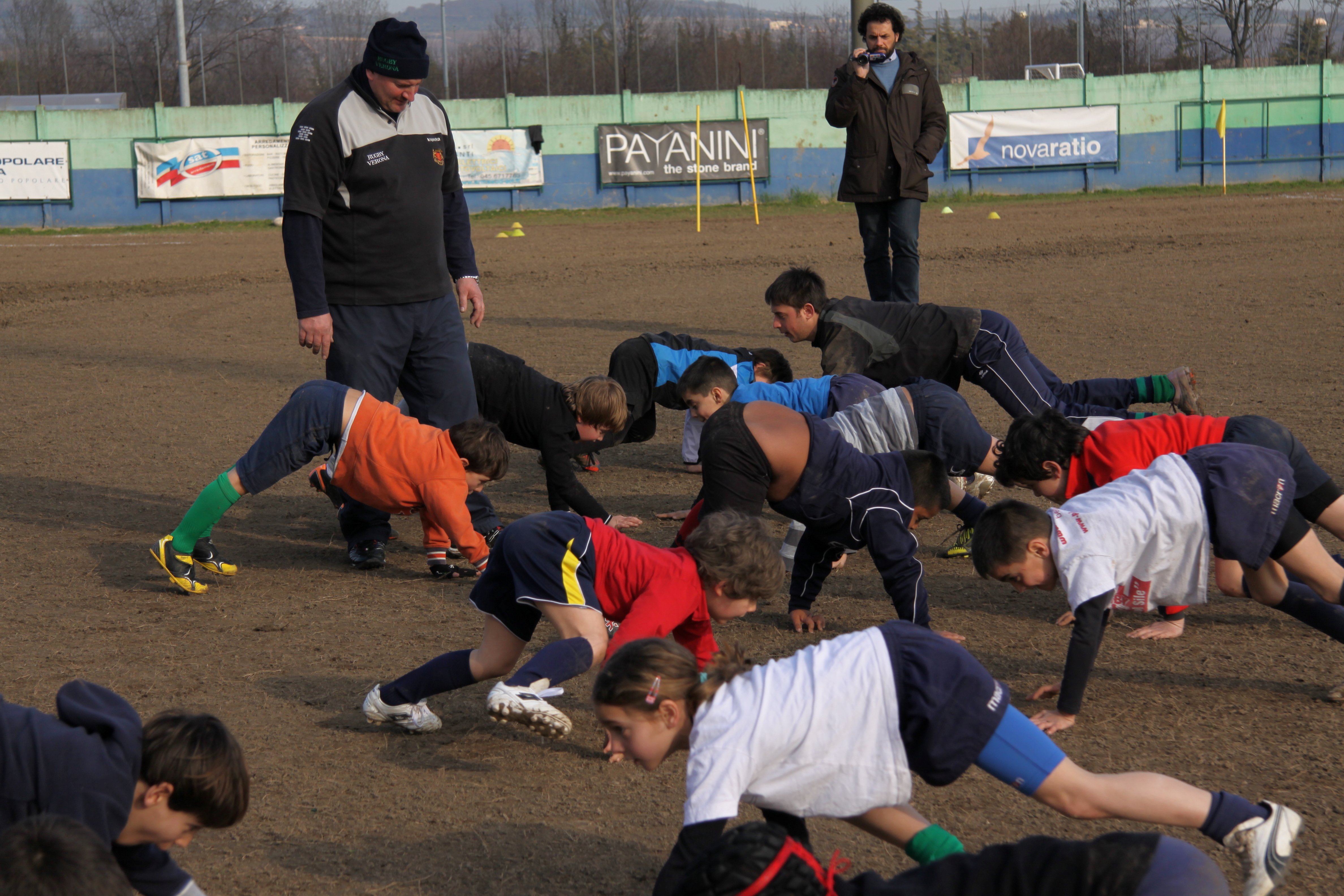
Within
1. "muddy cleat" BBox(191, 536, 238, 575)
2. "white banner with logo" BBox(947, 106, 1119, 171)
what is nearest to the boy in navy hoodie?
"muddy cleat" BBox(191, 536, 238, 575)

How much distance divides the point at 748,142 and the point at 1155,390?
20.1 metres

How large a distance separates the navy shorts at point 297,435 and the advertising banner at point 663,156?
2406cm

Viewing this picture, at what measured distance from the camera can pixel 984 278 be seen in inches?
566

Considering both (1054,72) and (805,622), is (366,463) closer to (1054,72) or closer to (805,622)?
(805,622)

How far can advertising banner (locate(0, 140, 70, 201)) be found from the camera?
88.2ft

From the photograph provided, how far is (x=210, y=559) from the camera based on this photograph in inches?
212

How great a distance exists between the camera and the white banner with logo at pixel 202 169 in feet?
89.4

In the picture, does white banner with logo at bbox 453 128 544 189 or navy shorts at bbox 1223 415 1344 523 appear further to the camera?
white banner with logo at bbox 453 128 544 189

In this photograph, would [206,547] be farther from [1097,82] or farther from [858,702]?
[1097,82]

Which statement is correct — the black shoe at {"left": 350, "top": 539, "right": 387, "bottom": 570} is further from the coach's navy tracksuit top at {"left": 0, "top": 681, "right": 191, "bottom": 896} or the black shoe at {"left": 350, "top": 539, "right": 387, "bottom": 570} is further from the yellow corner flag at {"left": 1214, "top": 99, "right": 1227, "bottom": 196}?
the yellow corner flag at {"left": 1214, "top": 99, "right": 1227, "bottom": 196}

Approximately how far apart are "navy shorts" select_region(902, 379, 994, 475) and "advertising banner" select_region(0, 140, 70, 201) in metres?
26.7

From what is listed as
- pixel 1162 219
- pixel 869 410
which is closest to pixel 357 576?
pixel 869 410

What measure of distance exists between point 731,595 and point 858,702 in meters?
0.88

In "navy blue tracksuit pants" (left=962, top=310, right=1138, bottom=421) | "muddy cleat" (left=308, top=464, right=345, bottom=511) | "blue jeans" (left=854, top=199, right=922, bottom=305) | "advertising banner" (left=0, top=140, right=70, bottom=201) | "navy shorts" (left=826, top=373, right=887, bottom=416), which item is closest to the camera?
"navy shorts" (left=826, top=373, right=887, bottom=416)
